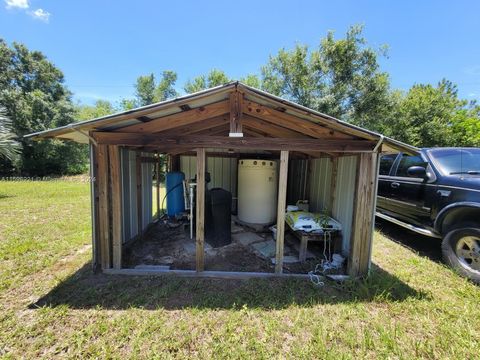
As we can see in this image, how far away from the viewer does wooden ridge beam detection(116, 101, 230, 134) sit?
8.85ft

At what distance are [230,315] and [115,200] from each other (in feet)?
6.64

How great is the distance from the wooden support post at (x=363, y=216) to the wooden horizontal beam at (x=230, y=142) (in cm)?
22

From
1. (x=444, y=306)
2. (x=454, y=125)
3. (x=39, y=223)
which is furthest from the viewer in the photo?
(x=454, y=125)

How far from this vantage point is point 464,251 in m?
2.96

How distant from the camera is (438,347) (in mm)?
1873

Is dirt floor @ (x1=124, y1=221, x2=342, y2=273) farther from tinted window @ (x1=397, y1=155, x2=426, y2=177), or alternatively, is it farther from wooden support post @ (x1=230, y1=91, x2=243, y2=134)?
tinted window @ (x1=397, y1=155, x2=426, y2=177)

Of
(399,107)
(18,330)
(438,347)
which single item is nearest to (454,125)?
(399,107)

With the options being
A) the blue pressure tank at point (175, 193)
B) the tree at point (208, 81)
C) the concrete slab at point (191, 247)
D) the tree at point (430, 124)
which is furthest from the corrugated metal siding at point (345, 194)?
the tree at point (208, 81)

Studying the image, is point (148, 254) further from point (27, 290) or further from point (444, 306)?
point (444, 306)

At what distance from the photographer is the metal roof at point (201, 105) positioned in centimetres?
235

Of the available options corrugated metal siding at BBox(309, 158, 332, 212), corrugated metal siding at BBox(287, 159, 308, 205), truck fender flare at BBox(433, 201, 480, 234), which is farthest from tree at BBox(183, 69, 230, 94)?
truck fender flare at BBox(433, 201, 480, 234)

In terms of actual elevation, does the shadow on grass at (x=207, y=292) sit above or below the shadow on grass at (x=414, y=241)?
below

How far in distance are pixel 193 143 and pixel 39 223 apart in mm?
4769

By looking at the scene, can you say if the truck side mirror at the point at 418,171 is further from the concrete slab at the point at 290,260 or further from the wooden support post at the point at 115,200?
the wooden support post at the point at 115,200
